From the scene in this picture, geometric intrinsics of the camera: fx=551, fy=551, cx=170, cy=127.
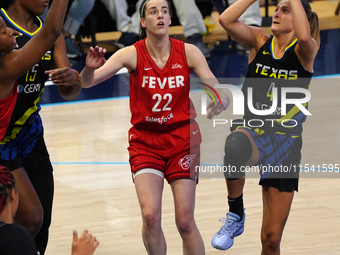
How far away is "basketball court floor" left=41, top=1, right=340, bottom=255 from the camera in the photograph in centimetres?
404

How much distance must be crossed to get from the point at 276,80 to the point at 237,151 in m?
0.50

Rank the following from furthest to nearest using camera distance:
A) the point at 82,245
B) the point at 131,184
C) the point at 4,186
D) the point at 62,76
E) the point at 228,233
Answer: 1. the point at 131,184
2. the point at 228,233
3. the point at 62,76
4. the point at 82,245
5. the point at 4,186

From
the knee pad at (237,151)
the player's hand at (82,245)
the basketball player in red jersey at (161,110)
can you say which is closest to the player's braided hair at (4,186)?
the player's hand at (82,245)

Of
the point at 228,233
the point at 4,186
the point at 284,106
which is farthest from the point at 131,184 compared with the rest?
the point at 4,186

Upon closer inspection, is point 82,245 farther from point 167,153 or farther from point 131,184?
point 131,184

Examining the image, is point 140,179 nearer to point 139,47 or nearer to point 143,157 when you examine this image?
point 143,157

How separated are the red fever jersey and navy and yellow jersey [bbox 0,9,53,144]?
57 centimetres

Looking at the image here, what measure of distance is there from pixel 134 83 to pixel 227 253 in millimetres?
1395

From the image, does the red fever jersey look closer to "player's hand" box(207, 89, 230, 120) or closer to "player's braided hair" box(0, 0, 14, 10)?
"player's hand" box(207, 89, 230, 120)

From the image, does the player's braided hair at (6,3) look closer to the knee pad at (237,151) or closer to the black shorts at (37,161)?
the black shorts at (37,161)

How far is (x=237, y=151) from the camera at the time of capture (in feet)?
10.9

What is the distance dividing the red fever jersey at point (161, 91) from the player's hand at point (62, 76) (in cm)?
46

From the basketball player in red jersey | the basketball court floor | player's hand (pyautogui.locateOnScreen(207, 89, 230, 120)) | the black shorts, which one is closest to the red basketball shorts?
the basketball player in red jersey

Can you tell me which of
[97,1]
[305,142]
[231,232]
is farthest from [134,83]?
[97,1]
